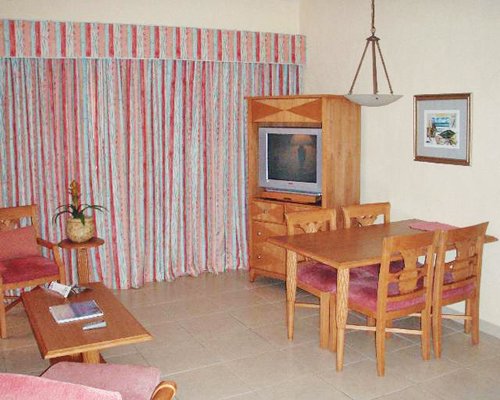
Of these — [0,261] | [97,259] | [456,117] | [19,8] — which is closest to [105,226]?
[97,259]

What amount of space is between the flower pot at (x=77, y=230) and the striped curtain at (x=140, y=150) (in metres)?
0.45

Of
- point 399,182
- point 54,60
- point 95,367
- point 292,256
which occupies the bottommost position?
point 95,367

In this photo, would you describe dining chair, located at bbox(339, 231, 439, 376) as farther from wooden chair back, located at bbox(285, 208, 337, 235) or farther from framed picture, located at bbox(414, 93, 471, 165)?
framed picture, located at bbox(414, 93, 471, 165)

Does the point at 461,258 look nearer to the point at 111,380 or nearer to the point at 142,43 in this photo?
the point at 111,380

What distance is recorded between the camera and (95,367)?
9.32 feet

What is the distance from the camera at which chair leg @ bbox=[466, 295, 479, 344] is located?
13.0 ft

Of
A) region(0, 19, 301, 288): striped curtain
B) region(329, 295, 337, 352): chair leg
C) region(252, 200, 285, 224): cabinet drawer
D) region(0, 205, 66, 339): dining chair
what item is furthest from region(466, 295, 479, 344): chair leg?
region(0, 205, 66, 339): dining chair

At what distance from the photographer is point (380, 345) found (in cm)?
358

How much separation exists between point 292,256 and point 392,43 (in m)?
2.00

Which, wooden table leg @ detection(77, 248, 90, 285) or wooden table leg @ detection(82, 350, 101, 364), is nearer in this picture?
wooden table leg @ detection(82, 350, 101, 364)

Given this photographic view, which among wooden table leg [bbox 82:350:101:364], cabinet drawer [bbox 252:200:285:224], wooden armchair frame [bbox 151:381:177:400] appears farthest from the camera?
cabinet drawer [bbox 252:200:285:224]

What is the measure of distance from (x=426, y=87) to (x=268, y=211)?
1.77 metres

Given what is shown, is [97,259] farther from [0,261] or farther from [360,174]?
[360,174]

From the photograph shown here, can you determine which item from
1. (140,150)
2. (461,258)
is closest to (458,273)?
Result: (461,258)
